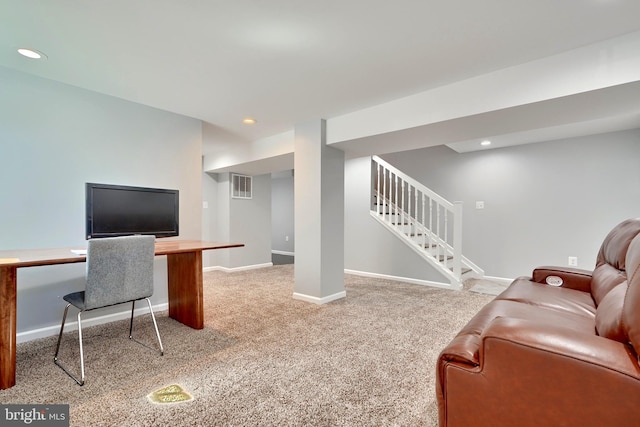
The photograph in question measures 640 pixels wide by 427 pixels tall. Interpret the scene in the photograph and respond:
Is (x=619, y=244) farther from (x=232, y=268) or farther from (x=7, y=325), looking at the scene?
(x=232, y=268)

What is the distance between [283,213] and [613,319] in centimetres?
732

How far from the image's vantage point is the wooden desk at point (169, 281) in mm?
1642

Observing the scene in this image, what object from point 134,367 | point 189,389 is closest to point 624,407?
point 189,389

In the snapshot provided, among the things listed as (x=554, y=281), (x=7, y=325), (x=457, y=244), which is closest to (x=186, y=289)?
(x=7, y=325)

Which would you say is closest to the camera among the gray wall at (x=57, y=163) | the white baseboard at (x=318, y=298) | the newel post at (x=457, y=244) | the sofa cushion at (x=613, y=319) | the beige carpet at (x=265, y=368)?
the sofa cushion at (x=613, y=319)

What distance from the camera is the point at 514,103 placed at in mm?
2238

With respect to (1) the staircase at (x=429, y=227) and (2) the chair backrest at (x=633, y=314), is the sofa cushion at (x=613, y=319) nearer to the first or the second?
(2) the chair backrest at (x=633, y=314)

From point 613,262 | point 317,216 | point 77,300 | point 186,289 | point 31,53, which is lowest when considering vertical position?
point 186,289

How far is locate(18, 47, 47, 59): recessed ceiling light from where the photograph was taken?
2.04 metres

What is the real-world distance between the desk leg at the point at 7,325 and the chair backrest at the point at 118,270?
357 mm

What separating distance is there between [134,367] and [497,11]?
3043 mm

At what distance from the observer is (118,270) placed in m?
1.89

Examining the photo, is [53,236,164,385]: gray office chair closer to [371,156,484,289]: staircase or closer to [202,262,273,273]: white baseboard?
[202,262,273,273]: white baseboard

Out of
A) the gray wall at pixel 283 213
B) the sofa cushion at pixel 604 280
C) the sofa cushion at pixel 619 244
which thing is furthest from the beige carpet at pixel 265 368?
the gray wall at pixel 283 213
